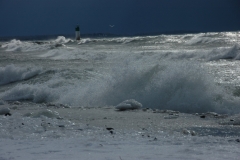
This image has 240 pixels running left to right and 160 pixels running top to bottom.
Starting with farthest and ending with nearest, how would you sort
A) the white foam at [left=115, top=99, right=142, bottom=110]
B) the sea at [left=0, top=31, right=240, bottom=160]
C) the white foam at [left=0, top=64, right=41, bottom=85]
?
the white foam at [left=0, top=64, right=41, bottom=85] → the white foam at [left=115, top=99, right=142, bottom=110] → the sea at [left=0, top=31, right=240, bottom=160]

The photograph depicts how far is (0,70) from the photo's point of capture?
13484 millimetres

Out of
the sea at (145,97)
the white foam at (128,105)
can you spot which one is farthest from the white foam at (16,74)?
Answer: the white foam at (128,105)

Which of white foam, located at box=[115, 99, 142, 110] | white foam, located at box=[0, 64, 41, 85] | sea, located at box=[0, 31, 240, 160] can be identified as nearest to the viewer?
sea, located at box=[0, 31, 240, 160]

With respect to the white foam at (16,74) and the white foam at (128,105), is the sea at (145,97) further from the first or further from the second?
the white foam at (16,74)

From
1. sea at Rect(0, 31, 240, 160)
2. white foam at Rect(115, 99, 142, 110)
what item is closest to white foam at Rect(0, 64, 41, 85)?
sea at Rect(0, 31, 240, 160)

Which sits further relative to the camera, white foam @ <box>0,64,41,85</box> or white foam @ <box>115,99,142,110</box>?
white foam @ <box>0,64,41,85</box>

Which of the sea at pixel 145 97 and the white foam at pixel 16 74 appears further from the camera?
the white foam at pixel 16 74

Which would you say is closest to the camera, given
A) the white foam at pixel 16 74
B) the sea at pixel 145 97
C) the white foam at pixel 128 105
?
the sea at pixel 145 97

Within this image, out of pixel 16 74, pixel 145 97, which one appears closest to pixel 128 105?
pixel 145 97

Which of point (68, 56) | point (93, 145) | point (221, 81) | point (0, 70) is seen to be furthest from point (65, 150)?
point (68, 56)

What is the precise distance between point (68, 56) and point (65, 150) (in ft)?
59.9

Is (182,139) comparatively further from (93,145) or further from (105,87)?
(105,87)

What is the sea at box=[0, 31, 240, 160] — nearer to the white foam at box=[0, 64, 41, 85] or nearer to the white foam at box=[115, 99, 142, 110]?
the white foam at box=[115, 99, 142, 110]

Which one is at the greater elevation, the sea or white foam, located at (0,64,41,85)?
the sea
